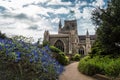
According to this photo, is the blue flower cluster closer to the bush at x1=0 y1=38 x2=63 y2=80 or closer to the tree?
the bush at x1=0 y1=38 x2=63 y2=80

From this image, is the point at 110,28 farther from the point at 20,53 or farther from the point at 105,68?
the point at 20,53

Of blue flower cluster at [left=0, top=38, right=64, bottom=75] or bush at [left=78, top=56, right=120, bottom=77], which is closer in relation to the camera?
blue flower cluster at [left=0, top=38, right=64, bottom=75]

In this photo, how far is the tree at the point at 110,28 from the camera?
1795 cm

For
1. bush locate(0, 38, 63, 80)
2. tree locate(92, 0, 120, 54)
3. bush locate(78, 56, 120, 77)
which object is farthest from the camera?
tree locate(92, 0, 120, 54)

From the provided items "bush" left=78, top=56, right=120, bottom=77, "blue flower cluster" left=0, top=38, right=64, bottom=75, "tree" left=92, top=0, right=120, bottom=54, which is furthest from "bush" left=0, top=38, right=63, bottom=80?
"tree" left=92, top=0, right=120, bottom=54

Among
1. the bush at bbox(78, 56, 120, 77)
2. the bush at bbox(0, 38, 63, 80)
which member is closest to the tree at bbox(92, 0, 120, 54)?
the bush at bbox(78, 56, 120, 77)

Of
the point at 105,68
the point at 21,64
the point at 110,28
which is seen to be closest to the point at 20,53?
the point at 21,64

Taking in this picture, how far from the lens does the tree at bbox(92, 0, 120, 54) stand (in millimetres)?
17953

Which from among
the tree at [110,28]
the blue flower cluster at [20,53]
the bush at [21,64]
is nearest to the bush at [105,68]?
the tree at [110,28]

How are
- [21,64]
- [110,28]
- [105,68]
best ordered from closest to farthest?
[21,64]
[105,68]
[110,28]

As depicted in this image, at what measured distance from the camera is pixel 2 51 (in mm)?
4145

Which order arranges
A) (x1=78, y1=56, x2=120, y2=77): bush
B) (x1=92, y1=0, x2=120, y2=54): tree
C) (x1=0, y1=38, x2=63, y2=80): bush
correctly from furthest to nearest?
(x1=92, y1=0, x2=120, y2=54): tree
(x1=78, y1=56, x2=120, y2=77): bush
(x1=0, y1=38, x2=63, y2=80): bush

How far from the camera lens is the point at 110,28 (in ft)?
58.9

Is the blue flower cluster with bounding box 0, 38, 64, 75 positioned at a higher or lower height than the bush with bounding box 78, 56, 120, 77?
higher
